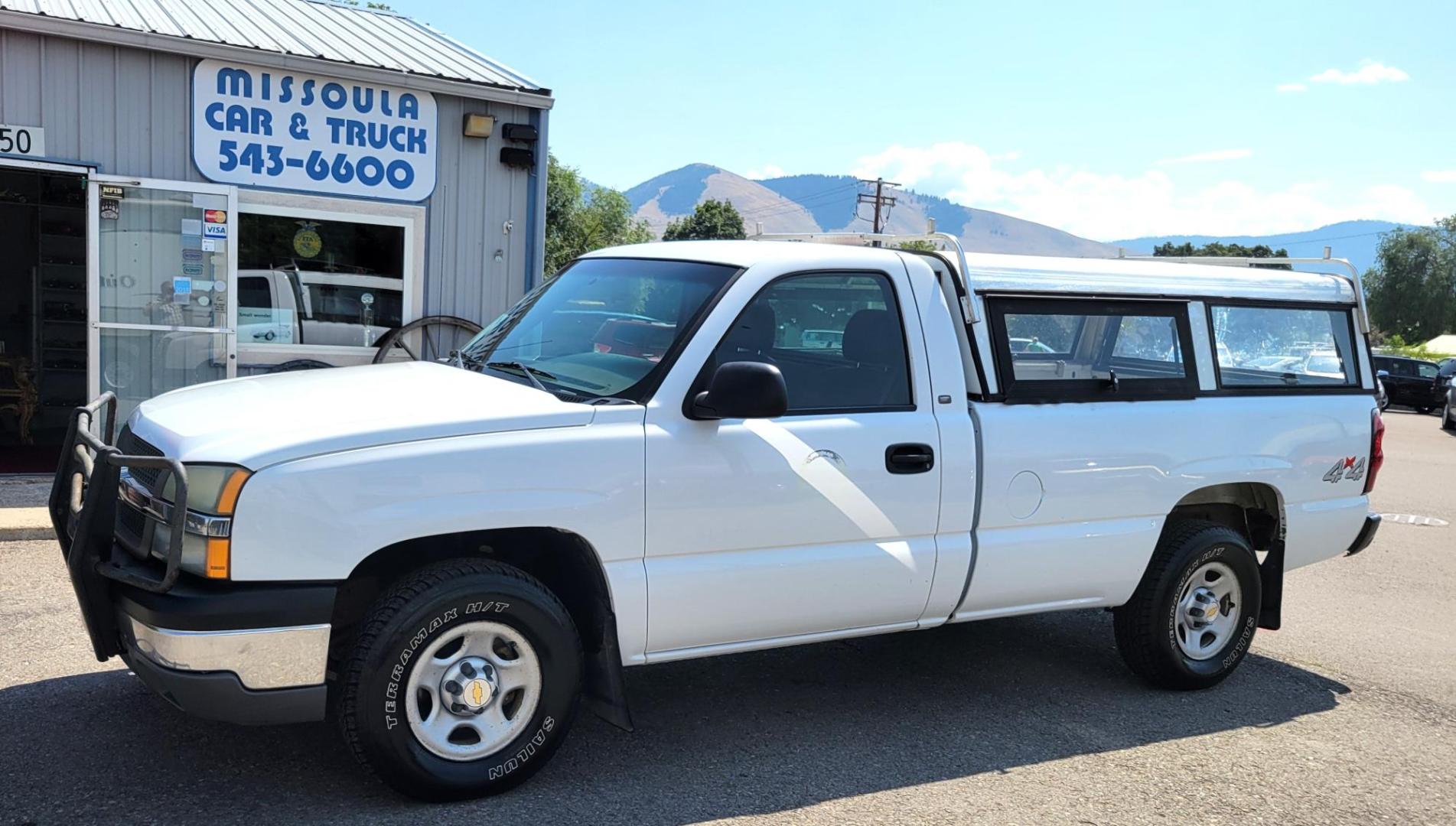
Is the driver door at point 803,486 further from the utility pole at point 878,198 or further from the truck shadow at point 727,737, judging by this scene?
the utility pole at point 878,198

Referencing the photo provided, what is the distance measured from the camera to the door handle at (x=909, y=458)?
4.53 metres

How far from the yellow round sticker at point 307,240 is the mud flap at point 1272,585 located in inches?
315

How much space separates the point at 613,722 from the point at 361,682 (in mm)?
858

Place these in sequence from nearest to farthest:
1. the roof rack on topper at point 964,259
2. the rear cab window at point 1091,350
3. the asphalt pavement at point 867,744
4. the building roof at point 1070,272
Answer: the asphalt pavement at point 867,744, the building roof at point 1070,272, the roof rack on topper at point 964,259, the rear cab window at point 1091,350

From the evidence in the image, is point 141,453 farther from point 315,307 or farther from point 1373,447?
point 315,307

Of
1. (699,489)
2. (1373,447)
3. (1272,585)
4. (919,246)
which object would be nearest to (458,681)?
(699,489)

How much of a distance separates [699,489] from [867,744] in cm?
137

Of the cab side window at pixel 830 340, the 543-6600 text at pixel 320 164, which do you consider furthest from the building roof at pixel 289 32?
the cab side window at pixel 830 340

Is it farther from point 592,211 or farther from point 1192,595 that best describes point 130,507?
point 592,211

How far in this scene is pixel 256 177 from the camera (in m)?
9.84

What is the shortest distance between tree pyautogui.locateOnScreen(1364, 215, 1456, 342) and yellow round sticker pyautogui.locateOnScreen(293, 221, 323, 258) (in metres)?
73.3

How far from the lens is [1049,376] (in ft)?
17.0

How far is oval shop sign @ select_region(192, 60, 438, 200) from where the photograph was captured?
959cm

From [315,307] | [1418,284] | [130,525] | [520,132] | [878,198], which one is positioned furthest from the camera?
[1418,284]
